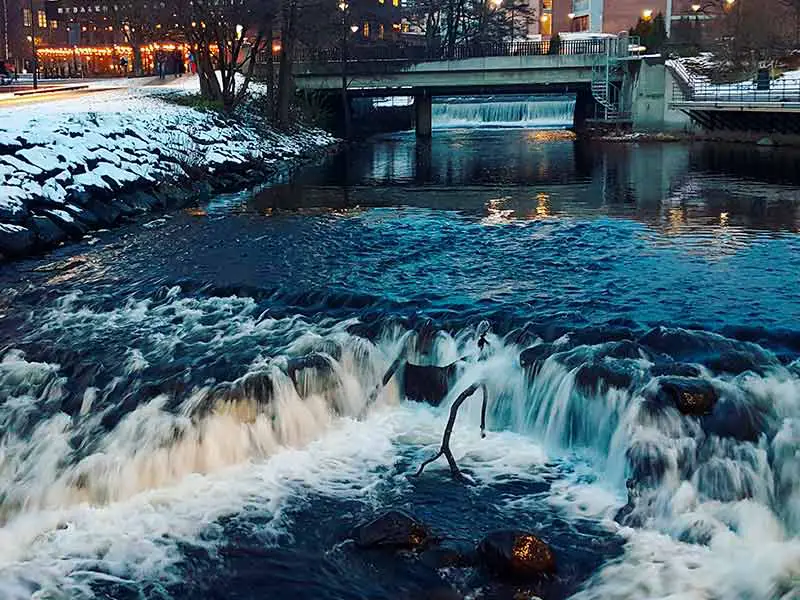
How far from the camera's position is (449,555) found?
26.8 feet

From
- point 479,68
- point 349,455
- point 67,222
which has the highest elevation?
point 479,68

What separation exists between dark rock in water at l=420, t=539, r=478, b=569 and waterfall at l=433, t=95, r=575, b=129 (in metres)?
62.8

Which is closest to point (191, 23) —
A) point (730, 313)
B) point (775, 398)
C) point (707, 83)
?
point (707, 83)

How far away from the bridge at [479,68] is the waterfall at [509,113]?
11969 mm

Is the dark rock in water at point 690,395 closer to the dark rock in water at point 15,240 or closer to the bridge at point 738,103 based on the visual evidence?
the dark rock in water at point 15,240

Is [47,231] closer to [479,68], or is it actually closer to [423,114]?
[479,68]

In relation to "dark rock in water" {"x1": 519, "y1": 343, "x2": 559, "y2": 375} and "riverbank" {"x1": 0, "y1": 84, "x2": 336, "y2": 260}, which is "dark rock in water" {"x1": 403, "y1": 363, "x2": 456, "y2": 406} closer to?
"dark rock in water" {"x1": 519, "y1": 343, "x2": 559, "y2": 375}

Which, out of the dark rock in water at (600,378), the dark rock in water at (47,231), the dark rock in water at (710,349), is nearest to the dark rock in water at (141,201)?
the dark rock in water at (47,231)

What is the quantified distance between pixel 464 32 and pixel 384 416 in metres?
72.4

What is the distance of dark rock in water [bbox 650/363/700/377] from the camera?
10.9m

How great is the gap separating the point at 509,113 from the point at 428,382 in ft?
205

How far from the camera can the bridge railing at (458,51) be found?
55.9 metres

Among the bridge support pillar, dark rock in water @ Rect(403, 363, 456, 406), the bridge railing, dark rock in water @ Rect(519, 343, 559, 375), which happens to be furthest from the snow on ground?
dark rock in water @ Rect(403, 363, 456, 406)

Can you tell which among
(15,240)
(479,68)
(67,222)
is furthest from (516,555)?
(479,68)
